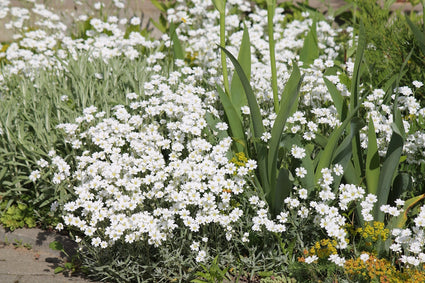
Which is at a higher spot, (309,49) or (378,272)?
(309,49)

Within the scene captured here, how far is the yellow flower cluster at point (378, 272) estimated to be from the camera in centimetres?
261

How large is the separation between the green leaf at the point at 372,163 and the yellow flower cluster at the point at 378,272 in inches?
19.0

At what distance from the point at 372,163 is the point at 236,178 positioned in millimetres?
828

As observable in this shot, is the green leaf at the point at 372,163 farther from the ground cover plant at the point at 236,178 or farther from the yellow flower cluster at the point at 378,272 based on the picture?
the yellow flower cluster at the point at 378,272

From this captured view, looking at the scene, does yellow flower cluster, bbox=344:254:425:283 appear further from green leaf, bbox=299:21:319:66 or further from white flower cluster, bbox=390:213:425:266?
green leaf, bbox=299:21:319:66

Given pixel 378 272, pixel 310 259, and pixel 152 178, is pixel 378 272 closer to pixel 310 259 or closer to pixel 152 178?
pixel 310 259

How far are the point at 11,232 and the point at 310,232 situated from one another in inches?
84.0

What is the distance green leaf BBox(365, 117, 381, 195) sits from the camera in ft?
9.72

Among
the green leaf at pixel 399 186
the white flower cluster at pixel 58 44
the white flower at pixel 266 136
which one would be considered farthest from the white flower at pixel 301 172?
the white flower cluster at pixel 58 44

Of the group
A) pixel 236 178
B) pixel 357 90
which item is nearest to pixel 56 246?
pixel 236 178

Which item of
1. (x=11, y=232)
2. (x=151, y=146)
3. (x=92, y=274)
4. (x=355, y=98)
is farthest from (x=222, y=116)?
(x=11, y=232)

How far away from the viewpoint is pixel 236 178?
3107 mm

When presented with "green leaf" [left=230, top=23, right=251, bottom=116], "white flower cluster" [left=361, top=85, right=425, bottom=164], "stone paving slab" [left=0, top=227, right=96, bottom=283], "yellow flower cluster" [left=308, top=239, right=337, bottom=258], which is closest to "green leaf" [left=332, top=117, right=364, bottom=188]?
"white flower cluster" [left=361, top=85, right=425, bottom=164]

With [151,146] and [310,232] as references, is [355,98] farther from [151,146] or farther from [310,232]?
[151,146]
